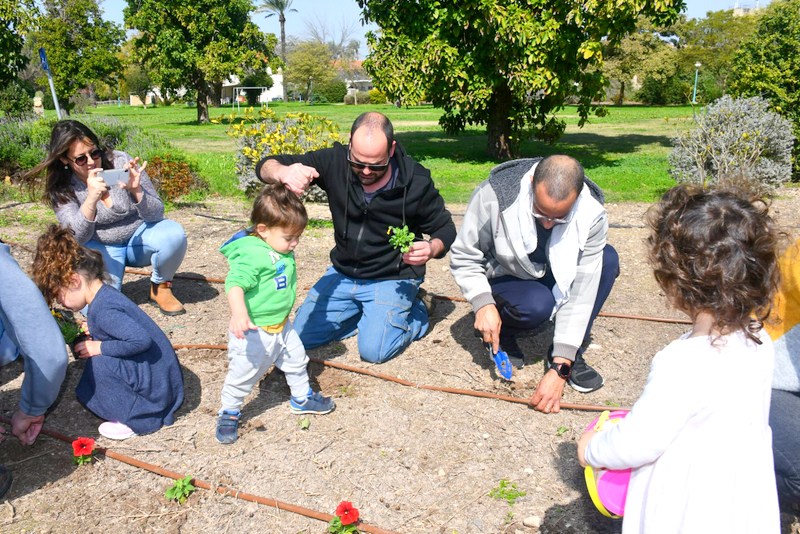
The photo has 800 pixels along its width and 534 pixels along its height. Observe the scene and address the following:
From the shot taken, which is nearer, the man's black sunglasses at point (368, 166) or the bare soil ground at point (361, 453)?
the bare soil ground at point (361, 453)

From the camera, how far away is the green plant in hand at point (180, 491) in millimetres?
2680

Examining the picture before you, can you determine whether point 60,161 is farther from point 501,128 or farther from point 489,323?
point 501,128

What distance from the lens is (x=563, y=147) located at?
51.0 ft

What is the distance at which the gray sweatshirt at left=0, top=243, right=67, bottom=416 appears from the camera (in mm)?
2363

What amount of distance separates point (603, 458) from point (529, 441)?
50.8 inches

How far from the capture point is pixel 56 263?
285 cm

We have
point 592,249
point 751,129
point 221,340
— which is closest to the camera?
point 592,249

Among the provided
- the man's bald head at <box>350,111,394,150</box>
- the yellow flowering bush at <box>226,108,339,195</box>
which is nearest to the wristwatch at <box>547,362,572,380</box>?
the man's bald head at <box>350,111,394,150</box>

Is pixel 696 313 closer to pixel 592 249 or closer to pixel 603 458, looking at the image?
pixel 603 458

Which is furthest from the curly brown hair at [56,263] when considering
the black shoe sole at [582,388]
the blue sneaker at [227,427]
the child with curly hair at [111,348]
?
the black shoe sole at [582,388]

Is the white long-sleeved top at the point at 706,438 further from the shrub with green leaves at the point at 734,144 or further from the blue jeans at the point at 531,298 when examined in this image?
the shrub with green leaves at the point at 734,144

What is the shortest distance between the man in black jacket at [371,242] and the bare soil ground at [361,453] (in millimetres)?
204

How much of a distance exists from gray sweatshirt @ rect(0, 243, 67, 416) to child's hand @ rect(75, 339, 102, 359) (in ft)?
1.05

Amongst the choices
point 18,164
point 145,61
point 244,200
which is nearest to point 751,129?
point 244,200
